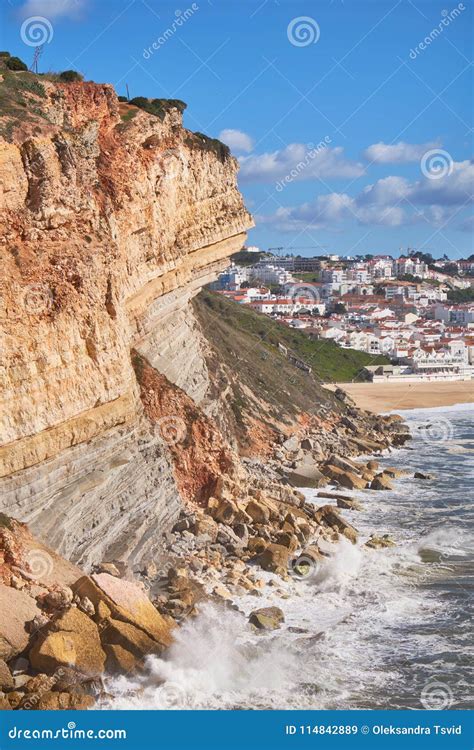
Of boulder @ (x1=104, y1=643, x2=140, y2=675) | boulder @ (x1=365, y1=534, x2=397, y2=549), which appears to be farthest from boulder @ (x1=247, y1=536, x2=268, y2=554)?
boulder @ (x1=104, y1=643, x2=140, y2=675)

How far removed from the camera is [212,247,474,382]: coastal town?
88.3 metres

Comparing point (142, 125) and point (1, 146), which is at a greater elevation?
point (142, 125)

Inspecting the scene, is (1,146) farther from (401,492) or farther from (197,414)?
(401,492)

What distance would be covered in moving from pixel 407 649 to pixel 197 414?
11.3 m

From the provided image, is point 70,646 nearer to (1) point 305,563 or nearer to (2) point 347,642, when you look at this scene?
(2) point 347,642

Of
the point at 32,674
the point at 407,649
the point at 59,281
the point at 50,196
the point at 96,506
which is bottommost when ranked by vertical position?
the point at 407,649

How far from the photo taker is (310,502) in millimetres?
32344

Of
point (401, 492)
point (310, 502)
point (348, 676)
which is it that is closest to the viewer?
point (348, 676)

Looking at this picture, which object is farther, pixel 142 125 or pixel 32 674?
→ pixel 142 125

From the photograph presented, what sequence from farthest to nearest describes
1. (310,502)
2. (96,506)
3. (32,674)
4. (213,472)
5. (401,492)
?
(401,492) → (310,502) → (213,472) → (96,506) → (32,674)

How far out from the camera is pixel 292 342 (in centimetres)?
7338

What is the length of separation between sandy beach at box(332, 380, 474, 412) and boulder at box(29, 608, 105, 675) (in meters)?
47.0

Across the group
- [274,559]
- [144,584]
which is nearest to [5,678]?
[144,584]

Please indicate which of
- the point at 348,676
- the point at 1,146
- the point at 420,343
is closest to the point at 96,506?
the point at 348,676
